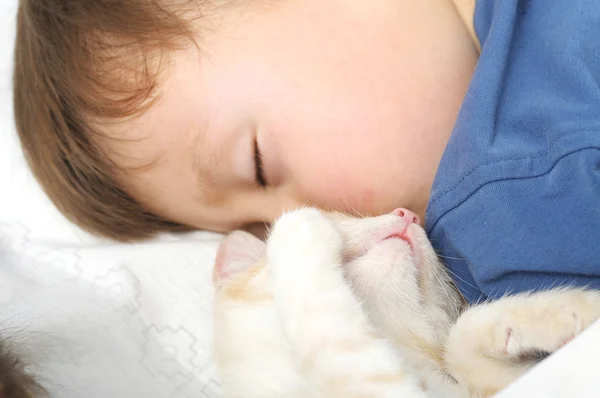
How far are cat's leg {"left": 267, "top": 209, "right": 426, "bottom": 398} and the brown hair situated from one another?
379mm

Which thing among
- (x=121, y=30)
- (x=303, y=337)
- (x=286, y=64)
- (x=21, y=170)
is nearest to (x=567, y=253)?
(x=303, y=337)

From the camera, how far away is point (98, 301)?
39.7 inches

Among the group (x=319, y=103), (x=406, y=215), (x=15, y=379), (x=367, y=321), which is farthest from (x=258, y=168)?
(x=15, y=379)

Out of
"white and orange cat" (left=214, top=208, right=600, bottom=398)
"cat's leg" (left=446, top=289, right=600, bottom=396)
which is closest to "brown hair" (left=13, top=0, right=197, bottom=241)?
"white and orange cat" (left=214, top=208, right=600, bottom=398)

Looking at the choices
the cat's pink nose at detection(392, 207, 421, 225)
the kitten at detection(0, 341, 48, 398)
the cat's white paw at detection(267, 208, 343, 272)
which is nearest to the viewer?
the kitten at detection(0, 341, 48, 398)

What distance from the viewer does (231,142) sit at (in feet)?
2.96

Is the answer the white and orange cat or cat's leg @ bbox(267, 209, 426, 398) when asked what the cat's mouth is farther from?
cat's leg @ bbox(267, 209, 426, 398)

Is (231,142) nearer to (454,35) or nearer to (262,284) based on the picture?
(262,284)

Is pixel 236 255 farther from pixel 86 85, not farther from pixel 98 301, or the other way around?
pixel 86 85

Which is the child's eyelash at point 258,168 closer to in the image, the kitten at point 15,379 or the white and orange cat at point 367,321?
the white and orange cat at point 367,321

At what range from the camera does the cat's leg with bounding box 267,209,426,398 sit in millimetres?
614

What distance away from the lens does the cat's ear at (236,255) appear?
0.92m

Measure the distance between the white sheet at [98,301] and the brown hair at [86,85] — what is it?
0.22ft

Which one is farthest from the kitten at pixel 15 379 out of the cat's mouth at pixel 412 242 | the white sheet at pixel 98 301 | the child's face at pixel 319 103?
the cat's mouth at pixel 412 242
